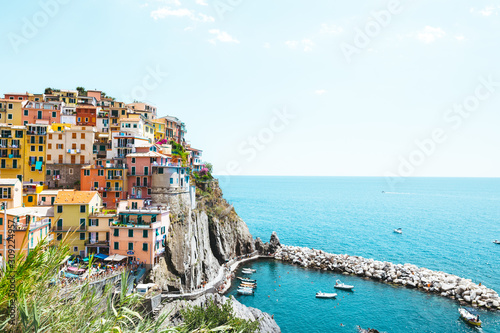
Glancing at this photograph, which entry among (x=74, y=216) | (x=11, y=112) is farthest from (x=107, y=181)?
(x=11, y=112)

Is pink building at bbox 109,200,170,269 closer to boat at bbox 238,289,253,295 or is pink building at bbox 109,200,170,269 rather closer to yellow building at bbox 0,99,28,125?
boat at bbox 238,289,253,295

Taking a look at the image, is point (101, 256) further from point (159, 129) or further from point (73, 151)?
point (159, 129)

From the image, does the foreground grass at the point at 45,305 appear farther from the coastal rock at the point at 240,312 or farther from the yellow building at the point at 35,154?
the yellow building at the point at 35,154

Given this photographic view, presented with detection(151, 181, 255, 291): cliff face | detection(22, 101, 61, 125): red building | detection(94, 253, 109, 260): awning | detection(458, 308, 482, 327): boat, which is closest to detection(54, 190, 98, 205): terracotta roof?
detection(94, 253, 109, 260): awning

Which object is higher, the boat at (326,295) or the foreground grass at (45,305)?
the foreground grass at (45,305)

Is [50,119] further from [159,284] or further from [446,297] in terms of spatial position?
[446,297]

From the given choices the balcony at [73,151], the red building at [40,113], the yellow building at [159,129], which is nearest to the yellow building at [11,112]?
the red building at [40,113]

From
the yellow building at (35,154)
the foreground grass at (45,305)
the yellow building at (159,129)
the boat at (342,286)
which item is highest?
the yellow building at (159,129)
